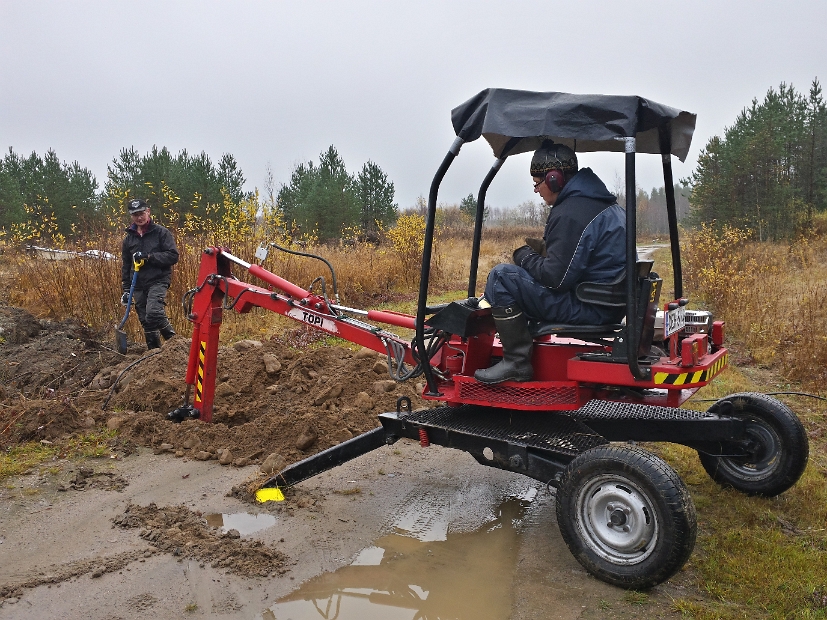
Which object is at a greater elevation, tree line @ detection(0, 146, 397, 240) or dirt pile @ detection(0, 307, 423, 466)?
tree line @ detection(0, 146, 397, 240)

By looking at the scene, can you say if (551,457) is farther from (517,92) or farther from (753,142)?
(753,142)

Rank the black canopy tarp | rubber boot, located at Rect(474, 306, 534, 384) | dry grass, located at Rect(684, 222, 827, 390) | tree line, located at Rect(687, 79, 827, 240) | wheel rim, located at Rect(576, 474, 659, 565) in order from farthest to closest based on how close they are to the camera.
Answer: tree line, located at Rect(687, 79, 827, 240) < dry grass, located at Rect(684, 222, 827, 390) < rubber boot, located at Rect(474, 306, 534, 384) < the black canopy tarp < wheel rim, located at Rect(576, 474, 659, 565)

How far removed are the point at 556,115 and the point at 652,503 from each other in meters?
2.04

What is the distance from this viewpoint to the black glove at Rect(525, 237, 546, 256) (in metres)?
4.22

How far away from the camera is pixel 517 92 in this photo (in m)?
3.62

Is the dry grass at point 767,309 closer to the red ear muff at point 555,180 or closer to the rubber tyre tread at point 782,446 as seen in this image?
the rubber tyre tread at point 782,446

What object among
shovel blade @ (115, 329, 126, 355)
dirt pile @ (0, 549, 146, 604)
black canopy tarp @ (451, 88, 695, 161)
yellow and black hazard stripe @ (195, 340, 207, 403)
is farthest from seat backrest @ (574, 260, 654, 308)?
shovel blade @ (115, 329, 126, 355)

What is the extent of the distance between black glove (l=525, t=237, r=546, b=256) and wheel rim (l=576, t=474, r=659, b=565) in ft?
5.10

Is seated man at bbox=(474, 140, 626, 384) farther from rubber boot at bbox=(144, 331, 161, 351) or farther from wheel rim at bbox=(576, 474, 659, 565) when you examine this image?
rubber boot at bbox=(144, 331, 161, 351)

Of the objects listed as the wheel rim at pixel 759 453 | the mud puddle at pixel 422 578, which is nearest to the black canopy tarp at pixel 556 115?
the wheel rim at pixel 759 453

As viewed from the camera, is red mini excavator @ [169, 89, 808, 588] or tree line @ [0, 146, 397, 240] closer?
red mini excavator @ [169, 89, 808, 588]

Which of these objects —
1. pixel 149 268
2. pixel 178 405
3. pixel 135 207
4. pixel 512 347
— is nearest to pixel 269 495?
pixel 512 347

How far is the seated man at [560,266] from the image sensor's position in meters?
3.65

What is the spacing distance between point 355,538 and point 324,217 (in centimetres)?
3214
